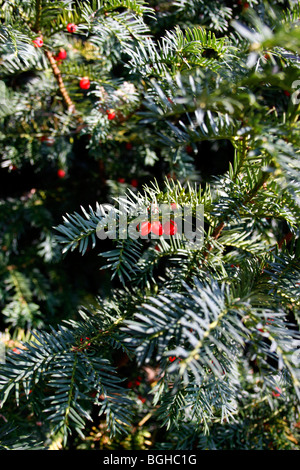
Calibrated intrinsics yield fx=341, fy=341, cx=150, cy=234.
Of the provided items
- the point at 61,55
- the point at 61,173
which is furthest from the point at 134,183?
Answer: the point at 61,55

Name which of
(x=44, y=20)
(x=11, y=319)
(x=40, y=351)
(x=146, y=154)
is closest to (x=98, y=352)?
(x=40, y=351)

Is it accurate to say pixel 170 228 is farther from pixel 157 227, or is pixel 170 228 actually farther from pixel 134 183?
pixel 134 183

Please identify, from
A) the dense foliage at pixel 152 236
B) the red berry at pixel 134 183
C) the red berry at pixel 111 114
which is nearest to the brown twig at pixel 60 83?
the dense foliage at pixel 152 236

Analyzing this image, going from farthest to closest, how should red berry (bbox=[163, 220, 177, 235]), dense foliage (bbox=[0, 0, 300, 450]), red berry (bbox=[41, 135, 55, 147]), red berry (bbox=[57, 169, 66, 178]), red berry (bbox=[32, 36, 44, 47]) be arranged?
red berry (bbox=[57, 169, 66, 178]) < red berry (bbox=[41, 135, 55, 147]) < red berry (bbox=[32, 36, 44, 47]) < red berry (bbox=[163, 220, 177, 235]) < dense foliage (bbox=[0, 0, 300, 450])

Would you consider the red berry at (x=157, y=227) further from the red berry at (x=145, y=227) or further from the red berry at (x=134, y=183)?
the red berry at (x=134, y=183)

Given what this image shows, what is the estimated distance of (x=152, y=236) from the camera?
0.48 meters

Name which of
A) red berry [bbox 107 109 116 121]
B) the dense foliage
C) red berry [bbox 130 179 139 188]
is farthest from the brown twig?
red berry [bbox 130 179 139 188]

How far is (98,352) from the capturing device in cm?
54

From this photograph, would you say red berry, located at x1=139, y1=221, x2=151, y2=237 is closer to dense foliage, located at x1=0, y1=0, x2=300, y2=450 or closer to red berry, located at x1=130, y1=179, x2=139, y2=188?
dense foliage, located at x1=0, y1=0, x2=300, y2=450

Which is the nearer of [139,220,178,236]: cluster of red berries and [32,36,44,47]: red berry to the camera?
[139,220,178,236]: cluster of red berries

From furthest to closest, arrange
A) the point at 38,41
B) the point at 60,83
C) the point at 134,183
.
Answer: the point at 134,183
the point at 60,83
the point at 38,41

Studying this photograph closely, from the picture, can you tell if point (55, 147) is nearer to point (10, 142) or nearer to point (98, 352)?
point (10, 142)

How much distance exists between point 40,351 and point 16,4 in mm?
547

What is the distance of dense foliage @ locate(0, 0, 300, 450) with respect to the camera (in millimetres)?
344
